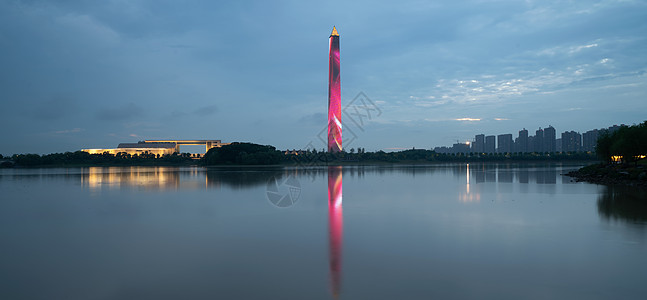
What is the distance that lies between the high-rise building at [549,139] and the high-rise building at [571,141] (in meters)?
3.79

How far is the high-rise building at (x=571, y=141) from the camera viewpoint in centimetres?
15362

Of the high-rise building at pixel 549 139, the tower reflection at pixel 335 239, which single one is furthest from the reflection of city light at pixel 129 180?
the high-rise building at pixel 549 139

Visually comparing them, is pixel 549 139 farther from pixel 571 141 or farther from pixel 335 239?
pixel 335 239

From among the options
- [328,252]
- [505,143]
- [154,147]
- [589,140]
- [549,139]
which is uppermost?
[549,139]

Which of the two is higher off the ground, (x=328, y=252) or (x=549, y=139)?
(x=549, y=139)

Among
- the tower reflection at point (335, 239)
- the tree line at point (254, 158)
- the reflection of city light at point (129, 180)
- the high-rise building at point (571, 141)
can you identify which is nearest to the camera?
the tower reflection at point (335, 239)

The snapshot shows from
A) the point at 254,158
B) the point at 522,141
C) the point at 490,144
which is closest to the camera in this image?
the point at 254,158

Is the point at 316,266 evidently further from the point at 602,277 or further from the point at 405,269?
the point at 602,277

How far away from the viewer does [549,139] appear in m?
164

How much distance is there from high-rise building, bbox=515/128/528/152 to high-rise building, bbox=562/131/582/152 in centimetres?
1630

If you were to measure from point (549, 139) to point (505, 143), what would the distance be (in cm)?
2231

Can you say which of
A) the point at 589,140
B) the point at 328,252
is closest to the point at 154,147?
the point at 589,140

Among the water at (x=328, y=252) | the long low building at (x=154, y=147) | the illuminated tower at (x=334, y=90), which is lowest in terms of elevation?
the water at (x=328, y=252)

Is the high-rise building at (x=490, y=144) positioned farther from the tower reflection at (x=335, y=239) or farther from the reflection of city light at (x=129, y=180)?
the tower reflection at (x=335, y=239)
